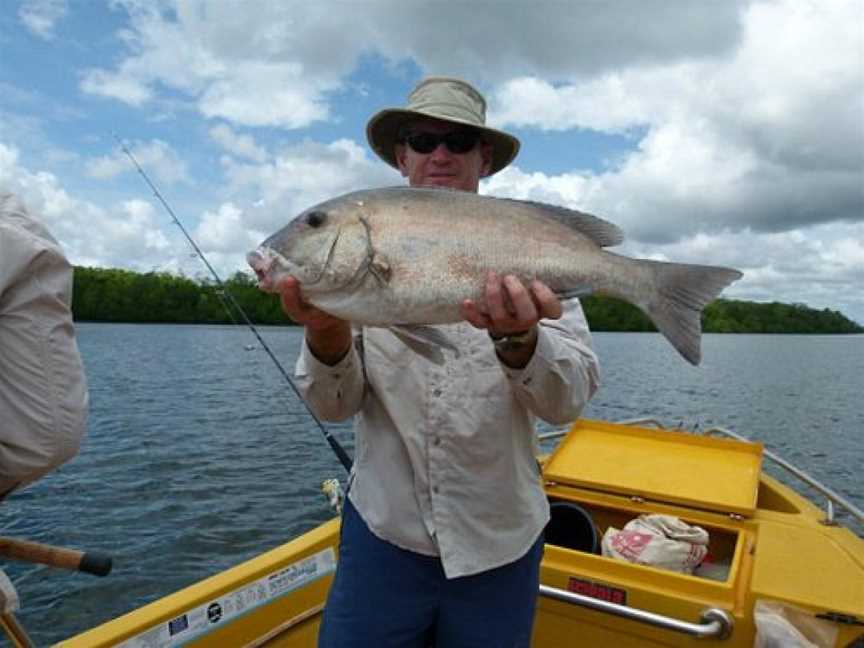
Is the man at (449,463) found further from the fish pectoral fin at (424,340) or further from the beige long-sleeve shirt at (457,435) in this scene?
the fish pectoral fin at (424,340)

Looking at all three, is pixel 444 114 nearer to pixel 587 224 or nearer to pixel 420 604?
pixel 587 224

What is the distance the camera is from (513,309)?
231 cm

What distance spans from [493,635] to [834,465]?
18718 mm

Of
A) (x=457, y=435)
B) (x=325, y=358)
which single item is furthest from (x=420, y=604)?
(x=325, y=358)

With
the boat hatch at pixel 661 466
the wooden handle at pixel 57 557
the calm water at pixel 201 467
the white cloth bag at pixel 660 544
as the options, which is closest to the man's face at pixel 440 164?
the wooden handle at pixel 57 557

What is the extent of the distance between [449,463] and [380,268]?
744 millimetres

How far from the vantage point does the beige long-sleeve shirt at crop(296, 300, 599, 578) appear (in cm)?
242

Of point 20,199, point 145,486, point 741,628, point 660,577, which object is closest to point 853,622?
point 741,628

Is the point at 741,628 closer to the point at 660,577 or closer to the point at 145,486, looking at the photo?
the point at 660,577

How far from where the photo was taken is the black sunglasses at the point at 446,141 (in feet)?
9.45

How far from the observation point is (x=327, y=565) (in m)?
4.95

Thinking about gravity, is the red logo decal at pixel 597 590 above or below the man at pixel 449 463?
below

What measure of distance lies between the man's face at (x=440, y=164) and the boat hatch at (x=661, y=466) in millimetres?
3468

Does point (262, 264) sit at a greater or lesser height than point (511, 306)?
greater
